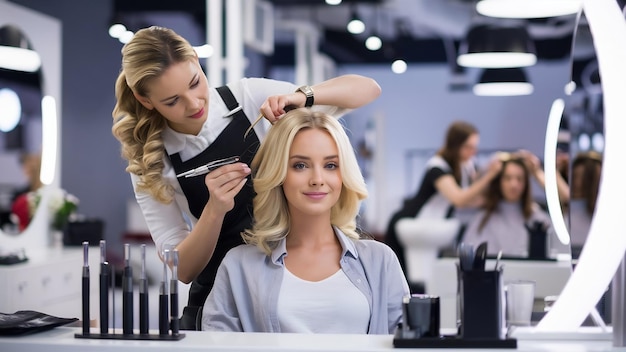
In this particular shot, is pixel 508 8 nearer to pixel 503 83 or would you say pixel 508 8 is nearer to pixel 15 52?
pixel 15 52

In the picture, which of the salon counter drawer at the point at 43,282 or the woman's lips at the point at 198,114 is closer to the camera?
the woman's lips at the point at 198,114

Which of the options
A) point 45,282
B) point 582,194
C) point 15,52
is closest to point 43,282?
point 45,282

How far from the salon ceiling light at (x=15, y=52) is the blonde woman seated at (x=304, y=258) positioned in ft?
12.6

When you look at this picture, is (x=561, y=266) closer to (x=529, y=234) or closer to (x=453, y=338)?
(x=529, y=234)

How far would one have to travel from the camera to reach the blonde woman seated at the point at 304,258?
2.05 m

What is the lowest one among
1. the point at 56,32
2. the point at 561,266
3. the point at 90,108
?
the point at 561,266

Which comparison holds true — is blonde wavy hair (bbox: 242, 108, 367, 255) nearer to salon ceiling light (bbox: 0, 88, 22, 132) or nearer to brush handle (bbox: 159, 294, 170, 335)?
brush handle (bbox: 159, 294, 170, 335)

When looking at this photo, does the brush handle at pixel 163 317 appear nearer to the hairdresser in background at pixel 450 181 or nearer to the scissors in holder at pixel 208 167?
the scissors in holder at pixel 208 167

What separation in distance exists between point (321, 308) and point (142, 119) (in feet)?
2.36

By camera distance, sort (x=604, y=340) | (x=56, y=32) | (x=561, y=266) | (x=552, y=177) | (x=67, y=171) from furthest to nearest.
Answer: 1. (x=67, y=171)
2. (x=56, y=32)
3. (x=561, y=266)
4. (x=552, y=177)
5. (x=604, y=340)

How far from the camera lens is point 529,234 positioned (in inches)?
192

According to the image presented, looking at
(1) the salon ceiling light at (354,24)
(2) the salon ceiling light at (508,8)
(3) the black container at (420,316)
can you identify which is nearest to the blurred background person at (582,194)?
(3) the black container at (420,316)

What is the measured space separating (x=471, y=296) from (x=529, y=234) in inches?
135

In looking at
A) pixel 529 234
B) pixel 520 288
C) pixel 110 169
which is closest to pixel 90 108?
pixel 110 169
